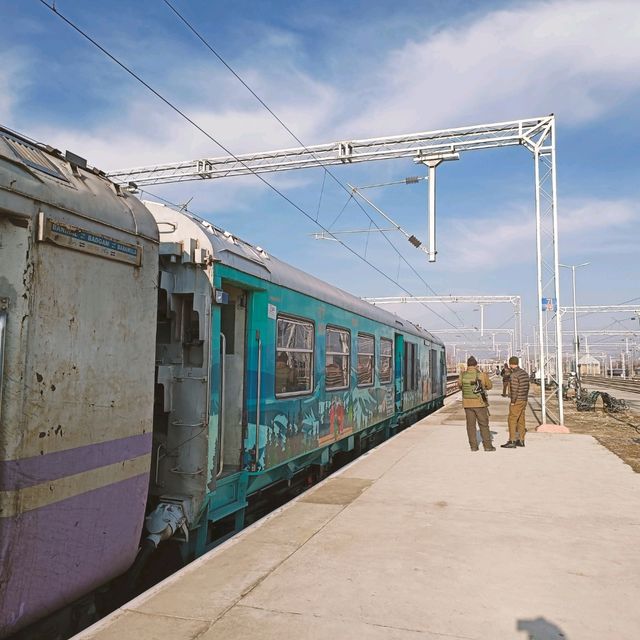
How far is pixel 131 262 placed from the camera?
391 centimetres

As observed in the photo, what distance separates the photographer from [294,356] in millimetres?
6902

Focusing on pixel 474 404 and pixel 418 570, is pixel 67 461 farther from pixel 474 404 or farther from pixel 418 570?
pixel 474 404

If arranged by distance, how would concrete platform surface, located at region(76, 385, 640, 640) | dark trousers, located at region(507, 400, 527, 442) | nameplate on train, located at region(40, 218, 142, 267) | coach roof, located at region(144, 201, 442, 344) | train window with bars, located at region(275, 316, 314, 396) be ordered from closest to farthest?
nameplate on train, located at region(40, 218, 142, 267)
concrete platform surface, located at region(76, 385, 640, 640)
coach roof, located at region(144, 201, 442, 344)
train window with bars, located at region(275, 316, 314, 396)
dark trousers, located at region(507, 400, 527, 442)

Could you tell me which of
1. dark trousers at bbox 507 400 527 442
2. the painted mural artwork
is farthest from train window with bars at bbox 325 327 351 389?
dark trousers at bbox 507 400 527 442

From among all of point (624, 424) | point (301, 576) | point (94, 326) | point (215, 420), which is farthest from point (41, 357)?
point (624, 424)

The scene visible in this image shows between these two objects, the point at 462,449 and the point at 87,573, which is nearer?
the point at 87,573

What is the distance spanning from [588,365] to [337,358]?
9342cm

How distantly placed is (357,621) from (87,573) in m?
1.63

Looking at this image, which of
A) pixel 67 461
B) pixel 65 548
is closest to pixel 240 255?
pixel 67 461

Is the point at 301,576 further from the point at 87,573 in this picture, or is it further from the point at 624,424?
the point at 624,424

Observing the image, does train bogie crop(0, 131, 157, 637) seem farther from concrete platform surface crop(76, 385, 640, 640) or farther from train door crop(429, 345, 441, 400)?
train door crop(429, 345, 441, 400)

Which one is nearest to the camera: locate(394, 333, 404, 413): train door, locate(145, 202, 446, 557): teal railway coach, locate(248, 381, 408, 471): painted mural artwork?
locate(145, 202, 446, 557): teal railway coach

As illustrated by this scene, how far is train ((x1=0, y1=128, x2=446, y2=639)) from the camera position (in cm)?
305

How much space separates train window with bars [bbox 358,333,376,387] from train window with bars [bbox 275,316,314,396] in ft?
8.73
